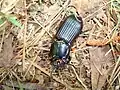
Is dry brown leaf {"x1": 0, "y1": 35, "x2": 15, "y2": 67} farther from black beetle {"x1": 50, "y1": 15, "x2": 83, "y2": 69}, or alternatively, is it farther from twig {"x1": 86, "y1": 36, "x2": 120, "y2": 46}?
twig {"x1": 86, "y1": 36, "x2": 120, "y2": 46}

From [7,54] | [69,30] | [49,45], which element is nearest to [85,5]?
[69,30]

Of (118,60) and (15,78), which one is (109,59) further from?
(15,78)

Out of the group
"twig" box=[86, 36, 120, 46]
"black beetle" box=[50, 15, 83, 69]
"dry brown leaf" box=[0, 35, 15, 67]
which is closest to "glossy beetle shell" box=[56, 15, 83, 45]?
"black beetle" box=[50, 15, 83, 69]

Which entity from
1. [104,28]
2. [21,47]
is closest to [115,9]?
[104,28]

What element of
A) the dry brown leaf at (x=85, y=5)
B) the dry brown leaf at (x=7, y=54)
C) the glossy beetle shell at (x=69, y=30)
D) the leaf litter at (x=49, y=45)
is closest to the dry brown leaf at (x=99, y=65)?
the leaf litter at (x=49, y=45)

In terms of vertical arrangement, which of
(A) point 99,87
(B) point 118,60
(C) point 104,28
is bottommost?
(A) point 99,87
